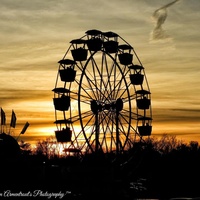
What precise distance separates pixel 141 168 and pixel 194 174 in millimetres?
8782

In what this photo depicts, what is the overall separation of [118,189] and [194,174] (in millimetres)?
41714

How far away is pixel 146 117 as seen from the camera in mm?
57688

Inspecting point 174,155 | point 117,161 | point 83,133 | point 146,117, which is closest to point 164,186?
point 146,117

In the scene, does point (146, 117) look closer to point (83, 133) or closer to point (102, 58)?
point (102, 58)

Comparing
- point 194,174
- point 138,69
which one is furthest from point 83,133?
point 194,174

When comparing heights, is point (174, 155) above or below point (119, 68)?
below

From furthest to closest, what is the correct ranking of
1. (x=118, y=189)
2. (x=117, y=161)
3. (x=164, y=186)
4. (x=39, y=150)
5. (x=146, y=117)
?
(x=39, y=150) → (x=164, y=186) → (x=146, y=117) → (x=117, y=161) → (x=118, y=189)

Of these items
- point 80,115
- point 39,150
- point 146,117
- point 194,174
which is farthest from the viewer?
point 39,150

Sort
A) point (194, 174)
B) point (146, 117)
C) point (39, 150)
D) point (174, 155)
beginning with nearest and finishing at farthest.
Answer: point (146, 117), point (194, 174), point (174, 155), point (39, 150)

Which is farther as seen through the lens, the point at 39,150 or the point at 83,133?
the point at 39,150

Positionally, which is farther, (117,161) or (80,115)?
(117,161)

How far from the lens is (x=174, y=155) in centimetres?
10469

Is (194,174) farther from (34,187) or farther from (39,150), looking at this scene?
(39,150)

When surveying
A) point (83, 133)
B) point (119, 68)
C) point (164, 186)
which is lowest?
point (164, 186)
